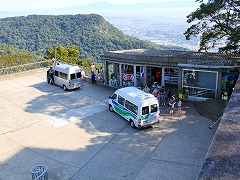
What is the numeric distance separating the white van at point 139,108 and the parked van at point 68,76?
7453 millimetres

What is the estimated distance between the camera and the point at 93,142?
1403 cm

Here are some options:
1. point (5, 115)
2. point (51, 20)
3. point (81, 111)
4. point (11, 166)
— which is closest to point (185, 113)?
point (81, 111)

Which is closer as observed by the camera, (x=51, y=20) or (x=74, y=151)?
(x=74, y=151)

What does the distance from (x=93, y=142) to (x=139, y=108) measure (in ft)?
10.3

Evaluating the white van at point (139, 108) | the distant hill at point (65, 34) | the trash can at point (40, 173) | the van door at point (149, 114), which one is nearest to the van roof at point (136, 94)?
the white van at point (139, 108)

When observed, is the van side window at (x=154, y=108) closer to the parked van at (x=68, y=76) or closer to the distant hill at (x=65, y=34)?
the parked van at (x=68, y=76)

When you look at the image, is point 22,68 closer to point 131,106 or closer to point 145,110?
point 131,106

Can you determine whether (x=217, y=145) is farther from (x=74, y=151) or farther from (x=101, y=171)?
(x=74, y=151)

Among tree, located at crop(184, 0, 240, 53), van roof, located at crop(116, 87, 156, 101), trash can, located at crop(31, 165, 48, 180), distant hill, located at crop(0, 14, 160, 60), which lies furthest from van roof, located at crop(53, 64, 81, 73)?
distant hill, located at crop(0, 14, 160, 60)

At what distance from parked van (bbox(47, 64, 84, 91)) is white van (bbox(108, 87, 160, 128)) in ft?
24.5

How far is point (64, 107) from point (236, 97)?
1184 cm

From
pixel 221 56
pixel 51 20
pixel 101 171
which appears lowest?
pixel 101 171

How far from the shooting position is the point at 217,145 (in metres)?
7.71

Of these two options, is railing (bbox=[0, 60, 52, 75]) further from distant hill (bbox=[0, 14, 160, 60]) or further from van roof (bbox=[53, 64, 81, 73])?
distant hill (bbox=[0, 14, 160, 60])
